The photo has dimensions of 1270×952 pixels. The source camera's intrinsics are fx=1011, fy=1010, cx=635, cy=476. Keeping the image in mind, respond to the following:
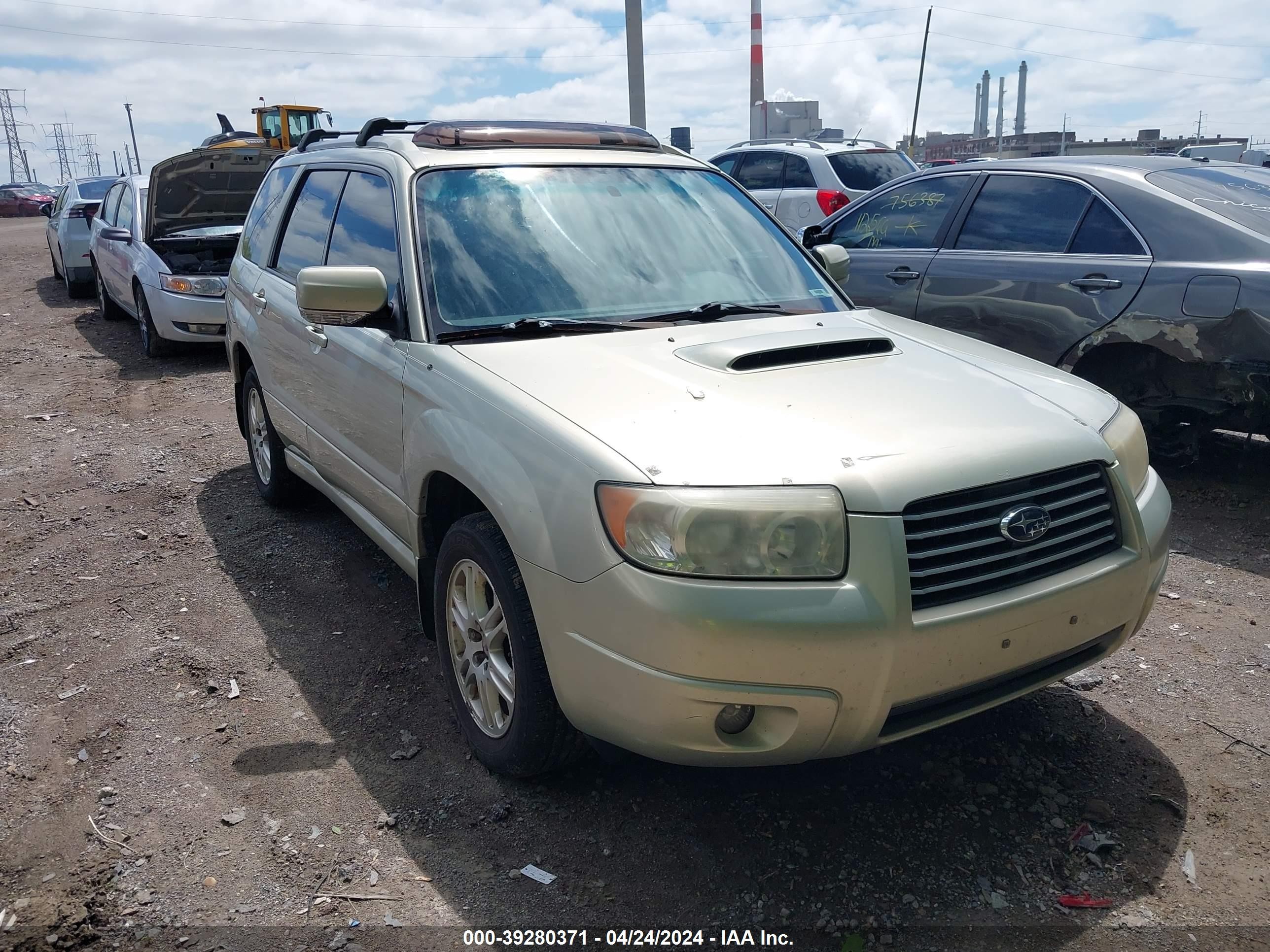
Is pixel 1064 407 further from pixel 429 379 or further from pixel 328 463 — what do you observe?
pixel 328 463

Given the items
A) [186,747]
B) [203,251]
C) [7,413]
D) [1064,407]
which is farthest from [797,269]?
[203,251]

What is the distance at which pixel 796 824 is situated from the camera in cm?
279

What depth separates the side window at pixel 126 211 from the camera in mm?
10891

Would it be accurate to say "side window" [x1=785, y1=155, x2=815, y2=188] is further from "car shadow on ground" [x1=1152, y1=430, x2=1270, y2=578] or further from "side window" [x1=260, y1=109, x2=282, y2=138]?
"side window" [x1=260, y1=109, x2=282, y2=138]

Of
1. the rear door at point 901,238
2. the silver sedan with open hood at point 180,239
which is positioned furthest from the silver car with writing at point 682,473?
the silver sedan with open hood at point 180,239

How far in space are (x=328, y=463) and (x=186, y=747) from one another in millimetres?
1342

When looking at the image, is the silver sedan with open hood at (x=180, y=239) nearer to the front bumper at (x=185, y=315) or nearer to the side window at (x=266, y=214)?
the front bumper at (x=185, y=315)

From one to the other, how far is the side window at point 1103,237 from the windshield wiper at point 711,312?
2582 millimetres

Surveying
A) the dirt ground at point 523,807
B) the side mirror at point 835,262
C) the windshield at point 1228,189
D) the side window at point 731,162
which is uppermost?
the side window at point 731,162

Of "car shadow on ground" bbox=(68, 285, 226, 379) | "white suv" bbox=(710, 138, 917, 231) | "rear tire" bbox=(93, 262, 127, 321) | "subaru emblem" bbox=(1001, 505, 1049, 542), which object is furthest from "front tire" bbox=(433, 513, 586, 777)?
"rear tire" bbox=(93, 262, 127, 321)

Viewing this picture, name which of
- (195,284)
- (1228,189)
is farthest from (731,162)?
(1228,189)

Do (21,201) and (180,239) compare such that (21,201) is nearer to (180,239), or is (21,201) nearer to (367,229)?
(180,239)

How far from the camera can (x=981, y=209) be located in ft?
19.6

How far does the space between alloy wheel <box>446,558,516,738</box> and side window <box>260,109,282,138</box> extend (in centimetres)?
2593
